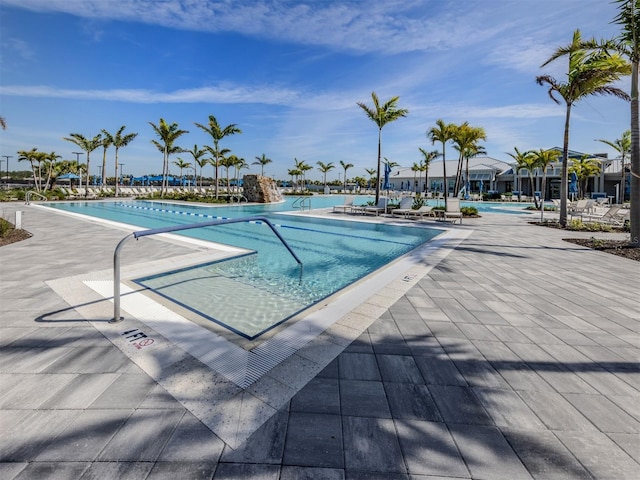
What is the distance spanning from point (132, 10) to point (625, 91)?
18355 millimetres

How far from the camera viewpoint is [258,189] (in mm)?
29234

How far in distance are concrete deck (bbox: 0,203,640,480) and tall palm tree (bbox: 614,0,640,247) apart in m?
6.95

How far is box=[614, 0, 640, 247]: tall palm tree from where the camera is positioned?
8.71 meters

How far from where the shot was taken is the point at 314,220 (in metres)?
16.8

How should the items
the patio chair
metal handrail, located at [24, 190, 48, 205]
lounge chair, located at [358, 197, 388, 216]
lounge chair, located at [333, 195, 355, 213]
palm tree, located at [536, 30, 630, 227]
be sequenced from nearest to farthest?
palm tree, located at [536, 30, 630, 227] < the patio chair < lounge chair, located at [358, 197, 388, 216] < lounge chair, located at [333, 195, 355, 213] < metal handrail, located at [24, 190, 48, 205]

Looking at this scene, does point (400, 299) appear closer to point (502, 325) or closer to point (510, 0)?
point (502, 325)

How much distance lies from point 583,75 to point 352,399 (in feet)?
52.6

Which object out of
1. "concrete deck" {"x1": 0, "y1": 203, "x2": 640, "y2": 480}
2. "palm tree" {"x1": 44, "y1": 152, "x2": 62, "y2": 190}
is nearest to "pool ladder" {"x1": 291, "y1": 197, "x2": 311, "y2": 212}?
"concrete deck" {"x1": 0, "y1": 203, "x2": 640, "y2": 480}

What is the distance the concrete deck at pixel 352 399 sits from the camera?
1.87 metres

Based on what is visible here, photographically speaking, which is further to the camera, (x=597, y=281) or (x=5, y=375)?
(x=597, y=281)

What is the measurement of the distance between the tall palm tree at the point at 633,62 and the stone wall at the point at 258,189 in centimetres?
2429

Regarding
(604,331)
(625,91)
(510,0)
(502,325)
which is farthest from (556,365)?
(625,91)

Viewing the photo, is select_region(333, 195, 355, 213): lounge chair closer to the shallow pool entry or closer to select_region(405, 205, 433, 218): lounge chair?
select_region(405, 205, 433, 218): lounge chair

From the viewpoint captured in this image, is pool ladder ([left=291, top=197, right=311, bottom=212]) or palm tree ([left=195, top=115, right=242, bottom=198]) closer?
pool ladder ([left=291, top=197, right=311, bottom=212])
